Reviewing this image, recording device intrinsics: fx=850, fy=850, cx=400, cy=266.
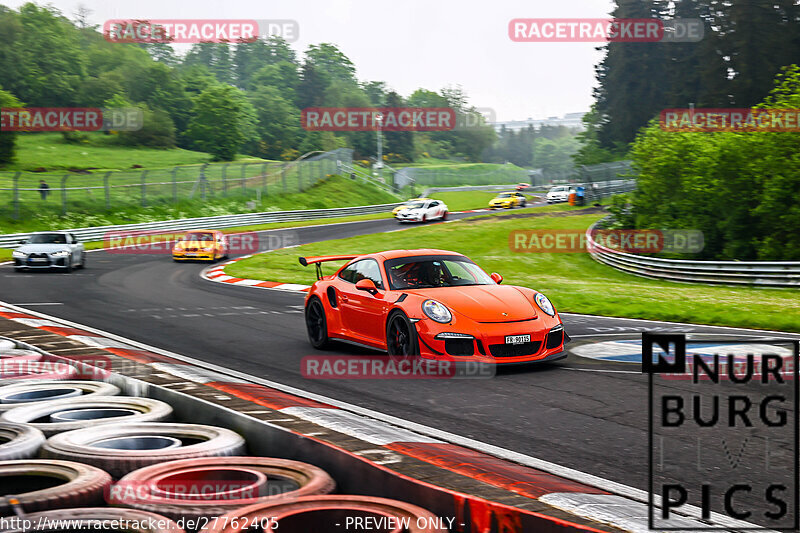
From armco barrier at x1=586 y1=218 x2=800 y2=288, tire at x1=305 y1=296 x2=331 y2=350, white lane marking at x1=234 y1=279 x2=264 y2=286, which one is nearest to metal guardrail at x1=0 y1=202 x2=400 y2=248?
white lane marking at x1=234 y1=279 x2=264 y2=286

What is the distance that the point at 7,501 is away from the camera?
3473 millimetres

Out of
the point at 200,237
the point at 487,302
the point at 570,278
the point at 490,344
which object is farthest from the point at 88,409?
the point at 200,237

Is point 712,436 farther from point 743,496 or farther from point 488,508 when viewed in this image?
point 488,508

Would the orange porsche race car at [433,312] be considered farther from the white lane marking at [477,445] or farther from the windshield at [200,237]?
the windshield at [200,237]

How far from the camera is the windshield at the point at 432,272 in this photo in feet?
32.1

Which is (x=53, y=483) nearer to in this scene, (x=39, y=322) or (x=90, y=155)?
(x=39, y=322)

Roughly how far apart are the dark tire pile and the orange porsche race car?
3548mm

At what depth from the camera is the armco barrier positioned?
22.9 metres

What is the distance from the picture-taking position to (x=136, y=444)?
4949 mm

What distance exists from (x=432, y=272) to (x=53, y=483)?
6306mm

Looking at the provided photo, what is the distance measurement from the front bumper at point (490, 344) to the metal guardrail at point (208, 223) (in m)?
32.4

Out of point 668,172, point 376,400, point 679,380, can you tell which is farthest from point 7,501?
point 668,172

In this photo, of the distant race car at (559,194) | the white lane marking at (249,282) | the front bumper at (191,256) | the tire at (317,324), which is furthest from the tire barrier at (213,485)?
the distant race car at (559,194)

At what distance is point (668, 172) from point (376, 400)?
2836cm
